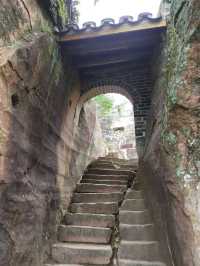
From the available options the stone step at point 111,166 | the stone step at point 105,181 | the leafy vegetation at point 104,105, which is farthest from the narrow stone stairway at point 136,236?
the leafy vegetation at point 104,105

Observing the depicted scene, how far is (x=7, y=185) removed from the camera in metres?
1.97

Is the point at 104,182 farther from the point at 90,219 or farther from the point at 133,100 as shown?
the point at 133,100

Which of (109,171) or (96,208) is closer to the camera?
(96,208)

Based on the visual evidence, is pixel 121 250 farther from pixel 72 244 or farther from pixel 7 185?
pixel 7 185

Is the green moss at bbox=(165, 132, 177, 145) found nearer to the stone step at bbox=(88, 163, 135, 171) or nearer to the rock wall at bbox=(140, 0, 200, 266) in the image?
the rock wall at bbox=(140, 0, 200, 266)

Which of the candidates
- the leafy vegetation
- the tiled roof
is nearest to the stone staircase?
the tiled roof

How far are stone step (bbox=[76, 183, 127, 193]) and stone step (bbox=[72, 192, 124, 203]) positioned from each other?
0.21 metres

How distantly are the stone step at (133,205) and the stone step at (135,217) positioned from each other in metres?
0.16

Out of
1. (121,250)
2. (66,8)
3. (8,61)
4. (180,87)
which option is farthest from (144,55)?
(121,250)

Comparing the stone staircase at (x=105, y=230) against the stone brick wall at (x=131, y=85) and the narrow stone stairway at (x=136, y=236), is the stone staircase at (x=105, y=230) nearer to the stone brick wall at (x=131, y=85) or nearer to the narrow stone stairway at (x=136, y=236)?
the narrow stone stairway at (x=136, y=236)

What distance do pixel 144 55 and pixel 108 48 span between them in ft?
2.69

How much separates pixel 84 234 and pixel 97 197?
86cm

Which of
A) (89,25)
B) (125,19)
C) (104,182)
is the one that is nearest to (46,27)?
(89,25)

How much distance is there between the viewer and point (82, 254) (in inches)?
113
